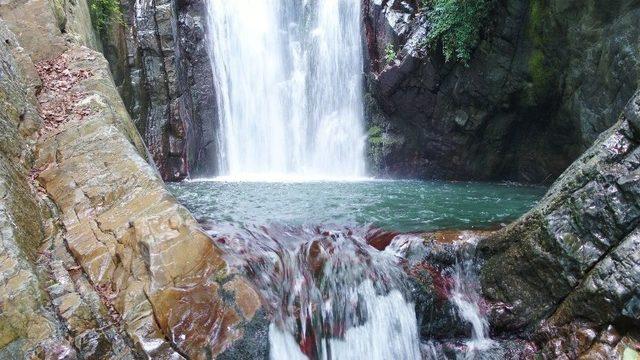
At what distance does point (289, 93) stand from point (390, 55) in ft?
14.3

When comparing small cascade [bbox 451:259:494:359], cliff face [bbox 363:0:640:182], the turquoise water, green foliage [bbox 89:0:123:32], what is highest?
green foliage [bbox 89:0:123:32]

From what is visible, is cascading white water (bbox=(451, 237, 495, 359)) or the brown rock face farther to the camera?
cascading white water (bbox=(451, 237, 495, 359))

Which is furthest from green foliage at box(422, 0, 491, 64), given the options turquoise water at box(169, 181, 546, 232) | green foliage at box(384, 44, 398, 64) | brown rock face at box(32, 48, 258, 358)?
brown rock face at box(32, 48, 258, 358)

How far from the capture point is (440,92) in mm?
13352

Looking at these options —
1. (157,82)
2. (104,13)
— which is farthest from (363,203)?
(104,13)

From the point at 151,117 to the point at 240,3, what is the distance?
5802 mm

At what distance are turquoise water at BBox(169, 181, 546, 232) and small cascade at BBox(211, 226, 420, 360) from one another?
1676mm

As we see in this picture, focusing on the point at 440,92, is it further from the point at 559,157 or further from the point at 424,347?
the point at 424,347

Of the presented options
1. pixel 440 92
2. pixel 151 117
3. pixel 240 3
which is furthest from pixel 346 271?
pixel 240 3

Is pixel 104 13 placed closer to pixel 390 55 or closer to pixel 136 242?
pixel 390 55

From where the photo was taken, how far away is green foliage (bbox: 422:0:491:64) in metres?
12.2

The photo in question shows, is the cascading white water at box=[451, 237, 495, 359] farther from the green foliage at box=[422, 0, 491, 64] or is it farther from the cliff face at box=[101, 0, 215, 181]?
the cliff face at box=[101, 0, 215, 181]

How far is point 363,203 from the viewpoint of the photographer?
9.63 meters

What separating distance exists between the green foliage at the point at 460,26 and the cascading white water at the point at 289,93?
371 cm
